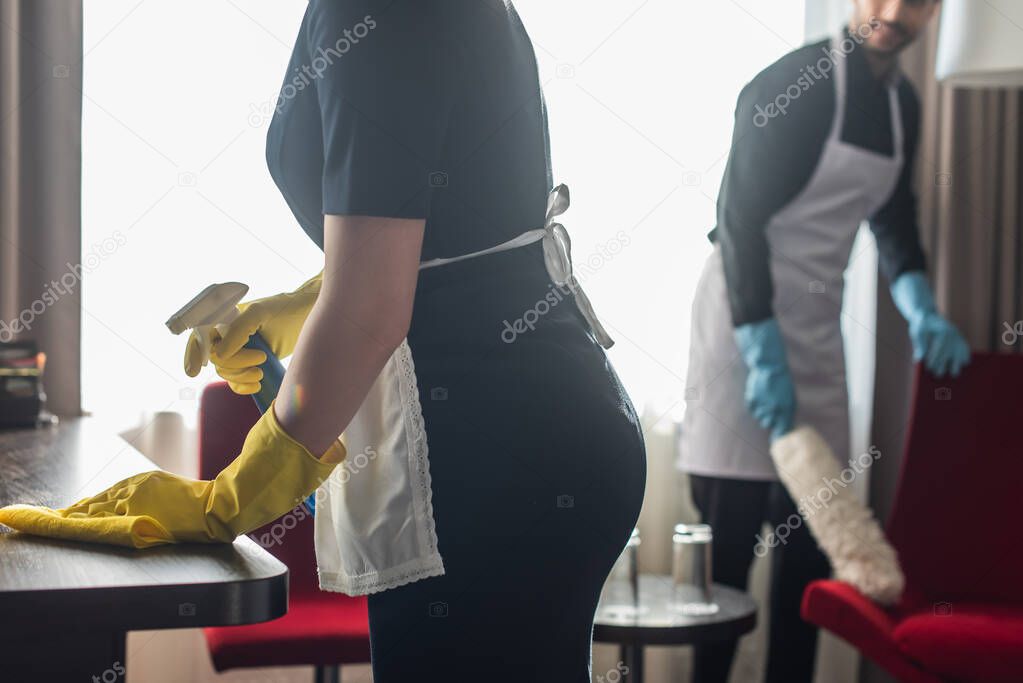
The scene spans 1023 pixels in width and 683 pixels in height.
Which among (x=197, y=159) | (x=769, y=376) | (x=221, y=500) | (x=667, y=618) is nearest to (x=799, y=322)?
(x=769, y=376)

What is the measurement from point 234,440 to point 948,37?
147 cm

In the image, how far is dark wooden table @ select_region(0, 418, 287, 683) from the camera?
0.55 m

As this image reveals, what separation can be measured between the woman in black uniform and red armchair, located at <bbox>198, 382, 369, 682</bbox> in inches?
32.5

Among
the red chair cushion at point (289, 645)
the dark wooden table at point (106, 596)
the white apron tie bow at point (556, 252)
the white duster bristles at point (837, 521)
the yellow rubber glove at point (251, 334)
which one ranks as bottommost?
the red chair cushion at point (289, 645)

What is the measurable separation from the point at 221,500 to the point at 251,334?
0.63ft

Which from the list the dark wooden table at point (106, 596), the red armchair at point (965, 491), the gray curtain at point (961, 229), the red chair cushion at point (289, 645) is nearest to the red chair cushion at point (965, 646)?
the red armchair at point (965, 491)

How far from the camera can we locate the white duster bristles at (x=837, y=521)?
1807 millimetres

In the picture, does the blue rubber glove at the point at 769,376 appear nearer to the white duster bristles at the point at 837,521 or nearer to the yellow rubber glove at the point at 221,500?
the white duster bristles at the point at 837,521

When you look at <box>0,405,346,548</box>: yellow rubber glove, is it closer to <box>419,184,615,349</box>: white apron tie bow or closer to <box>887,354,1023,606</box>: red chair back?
<box>419,184,615,349</box>: white apron tie bow

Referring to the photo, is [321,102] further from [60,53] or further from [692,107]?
[692,107]

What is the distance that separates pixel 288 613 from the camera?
1.67 metres

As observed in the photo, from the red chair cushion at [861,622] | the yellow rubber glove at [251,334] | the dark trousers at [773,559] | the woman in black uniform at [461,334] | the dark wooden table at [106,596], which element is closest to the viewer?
the dark wooden table at [106,596]

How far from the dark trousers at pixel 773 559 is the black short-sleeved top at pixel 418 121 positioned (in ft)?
4.15

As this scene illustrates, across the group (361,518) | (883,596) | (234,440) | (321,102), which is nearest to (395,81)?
(321,102)
